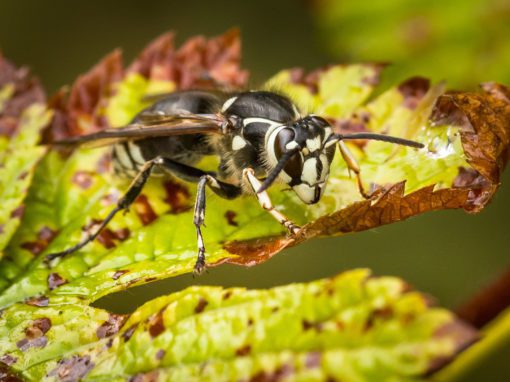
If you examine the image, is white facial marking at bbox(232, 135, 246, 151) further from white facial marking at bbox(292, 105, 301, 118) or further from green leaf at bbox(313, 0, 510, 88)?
green leaf at bbox(313, 0, 510, 88)

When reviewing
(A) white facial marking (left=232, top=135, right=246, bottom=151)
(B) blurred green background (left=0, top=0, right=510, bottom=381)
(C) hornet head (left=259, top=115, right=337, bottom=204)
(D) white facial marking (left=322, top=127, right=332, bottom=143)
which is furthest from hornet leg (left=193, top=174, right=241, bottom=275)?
(B) blurred green background (left=0, top=0, right=510, bottom=381)

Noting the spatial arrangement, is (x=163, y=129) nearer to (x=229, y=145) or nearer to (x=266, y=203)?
(x=229, y=145)

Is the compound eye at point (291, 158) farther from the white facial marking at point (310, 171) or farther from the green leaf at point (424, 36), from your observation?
the green leaf at point (424, 36)

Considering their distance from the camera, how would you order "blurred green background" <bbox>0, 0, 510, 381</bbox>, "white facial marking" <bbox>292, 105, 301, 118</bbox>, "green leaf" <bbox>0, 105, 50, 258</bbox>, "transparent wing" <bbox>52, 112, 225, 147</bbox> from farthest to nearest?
"blurred green background" <bbox>0, 0, 510, 381</bbox>, "transparent wing" <bbox>52, 112, 225, 147</bbox>, "white facial marking" <bbox>292, 105, 301, 118</bbox>, "green leaf" <bbox>0, 105, 50, 258</bbox>

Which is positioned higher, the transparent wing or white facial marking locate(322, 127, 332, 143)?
the transparent wing

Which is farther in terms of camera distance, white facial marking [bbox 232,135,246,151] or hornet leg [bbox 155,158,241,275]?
white facial marking [bbox 232,135,246,151]

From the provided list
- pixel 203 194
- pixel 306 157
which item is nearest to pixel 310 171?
pixel 306 157

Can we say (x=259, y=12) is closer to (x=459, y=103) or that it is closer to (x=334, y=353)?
(x=459, y=103)
